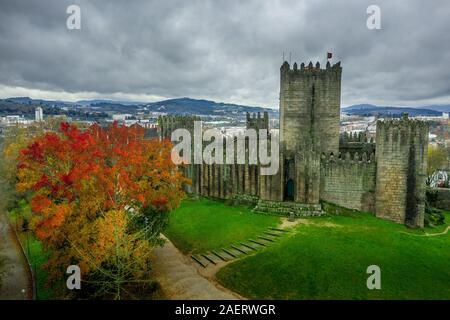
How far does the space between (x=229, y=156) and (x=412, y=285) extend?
24.9 metres

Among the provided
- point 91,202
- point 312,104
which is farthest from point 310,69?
point 91,202

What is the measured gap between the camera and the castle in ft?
109

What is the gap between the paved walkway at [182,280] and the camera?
822 inches

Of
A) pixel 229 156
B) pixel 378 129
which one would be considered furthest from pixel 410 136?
pixel 229 156

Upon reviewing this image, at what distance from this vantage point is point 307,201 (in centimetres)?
3519

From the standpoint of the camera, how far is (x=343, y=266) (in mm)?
23422

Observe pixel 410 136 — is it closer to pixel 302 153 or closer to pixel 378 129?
pixel 378 129

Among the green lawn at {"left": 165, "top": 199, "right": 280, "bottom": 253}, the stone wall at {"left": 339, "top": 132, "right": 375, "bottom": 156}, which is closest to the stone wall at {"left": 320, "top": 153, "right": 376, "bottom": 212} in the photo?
the green lawn at {"left": 165, "top": 199, "right": 280, "bottom": 253}

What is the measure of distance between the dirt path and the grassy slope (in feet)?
45.8

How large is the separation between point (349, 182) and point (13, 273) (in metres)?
31.7

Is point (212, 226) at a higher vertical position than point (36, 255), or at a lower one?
higher

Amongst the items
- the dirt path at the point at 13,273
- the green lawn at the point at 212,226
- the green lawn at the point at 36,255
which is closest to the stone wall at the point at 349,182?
the green lawn at the point at 212,226

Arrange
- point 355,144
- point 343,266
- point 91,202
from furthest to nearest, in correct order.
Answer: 1. point 355,144
2. point 343,266
3. point 91,202

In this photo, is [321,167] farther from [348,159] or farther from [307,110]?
[307,110]
